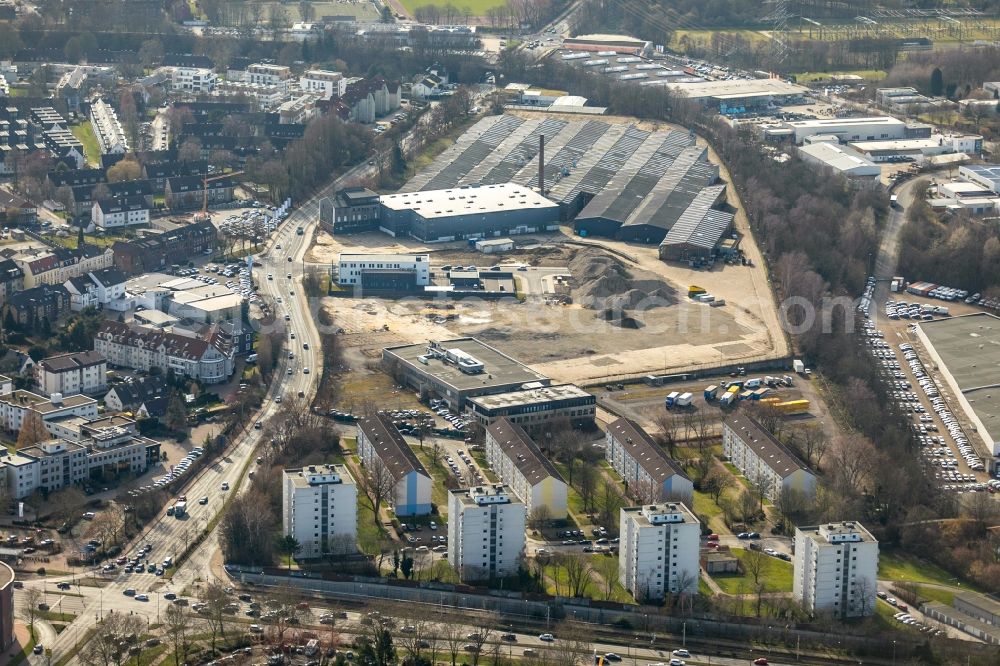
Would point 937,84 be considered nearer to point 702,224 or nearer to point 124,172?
point 702,224

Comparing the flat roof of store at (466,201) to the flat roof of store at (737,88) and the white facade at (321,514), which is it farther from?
the white facade at (321,514)

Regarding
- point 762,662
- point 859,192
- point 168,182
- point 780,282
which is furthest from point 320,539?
point 859,192

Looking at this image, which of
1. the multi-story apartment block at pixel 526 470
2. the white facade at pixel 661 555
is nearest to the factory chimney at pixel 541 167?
the multi-story apartment block at pixel 526 470

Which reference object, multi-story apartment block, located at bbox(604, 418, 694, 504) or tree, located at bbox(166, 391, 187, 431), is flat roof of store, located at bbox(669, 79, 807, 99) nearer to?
multi-story apartment block, located at bbox(604, 418, 694, 504)

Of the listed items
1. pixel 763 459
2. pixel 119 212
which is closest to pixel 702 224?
pixel 119 212

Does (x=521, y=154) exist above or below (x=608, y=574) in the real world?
above

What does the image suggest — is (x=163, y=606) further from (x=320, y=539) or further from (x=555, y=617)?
(x=555, y=617)
